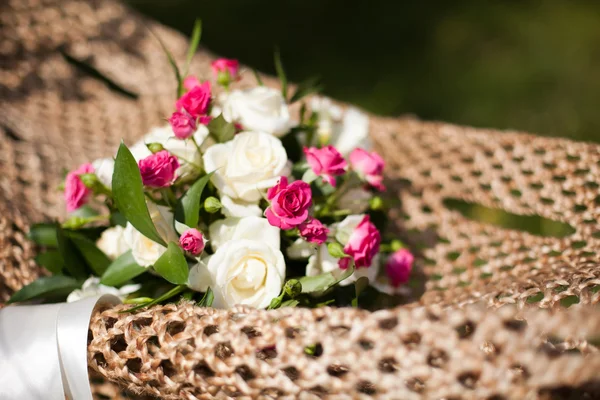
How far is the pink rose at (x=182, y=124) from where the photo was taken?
20.9 inches

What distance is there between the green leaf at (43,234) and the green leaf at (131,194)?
0.54 feet

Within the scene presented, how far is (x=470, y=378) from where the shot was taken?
0.41 m

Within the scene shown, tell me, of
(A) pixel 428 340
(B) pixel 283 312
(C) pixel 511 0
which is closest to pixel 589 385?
(A) pixel 428 340

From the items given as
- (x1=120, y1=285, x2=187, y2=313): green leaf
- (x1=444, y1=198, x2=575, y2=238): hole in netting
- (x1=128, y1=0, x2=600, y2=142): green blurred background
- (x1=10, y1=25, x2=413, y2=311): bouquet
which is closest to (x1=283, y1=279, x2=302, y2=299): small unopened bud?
(x1=10, y1=25, x2=413, y2=311): bouquet

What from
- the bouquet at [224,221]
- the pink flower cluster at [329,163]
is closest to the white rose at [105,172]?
the bouquet at [224,221]

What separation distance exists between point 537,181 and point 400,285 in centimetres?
23

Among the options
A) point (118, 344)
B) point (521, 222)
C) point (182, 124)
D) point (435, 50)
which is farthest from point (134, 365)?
point (435, 50)

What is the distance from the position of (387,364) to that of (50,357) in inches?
11.7

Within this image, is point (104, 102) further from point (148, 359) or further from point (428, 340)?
point (428, 340)

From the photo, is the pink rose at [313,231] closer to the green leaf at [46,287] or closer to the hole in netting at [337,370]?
the hole in netting at [337,370]

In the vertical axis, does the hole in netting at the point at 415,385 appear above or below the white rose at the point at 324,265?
below

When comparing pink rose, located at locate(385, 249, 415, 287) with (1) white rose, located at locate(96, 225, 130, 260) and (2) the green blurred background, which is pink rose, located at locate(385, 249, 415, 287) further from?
(2) the green blurred background

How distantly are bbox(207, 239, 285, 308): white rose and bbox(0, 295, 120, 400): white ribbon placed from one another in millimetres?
120

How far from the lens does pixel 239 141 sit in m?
0.55
